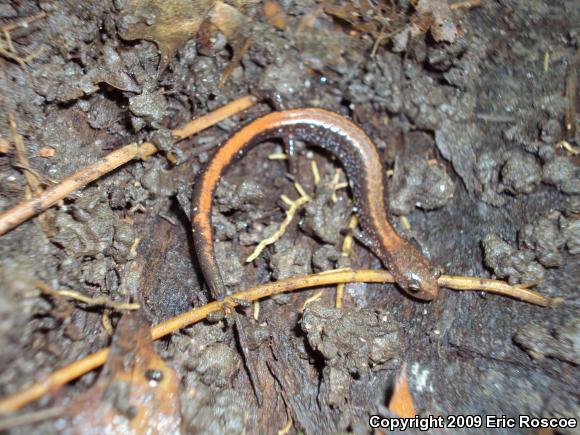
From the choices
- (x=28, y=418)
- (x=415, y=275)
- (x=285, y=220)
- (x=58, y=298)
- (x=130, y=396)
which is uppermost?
(x=58, y=298)

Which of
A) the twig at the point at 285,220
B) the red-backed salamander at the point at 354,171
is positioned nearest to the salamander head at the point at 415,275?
the red-backed salamander at the point at 354,171

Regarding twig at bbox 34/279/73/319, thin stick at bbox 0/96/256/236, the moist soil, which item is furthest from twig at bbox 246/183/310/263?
twig at bbox 34/279/73/319

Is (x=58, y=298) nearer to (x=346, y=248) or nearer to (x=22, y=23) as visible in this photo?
(x=22, y=23)

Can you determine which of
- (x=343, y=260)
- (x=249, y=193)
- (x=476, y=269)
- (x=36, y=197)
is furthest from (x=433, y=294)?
(x=36, y=197)

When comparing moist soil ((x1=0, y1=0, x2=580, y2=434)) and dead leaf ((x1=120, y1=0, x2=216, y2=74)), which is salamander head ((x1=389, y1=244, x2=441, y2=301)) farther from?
dead leaf ((x1=120, y1=0, x2=216, y2=74))

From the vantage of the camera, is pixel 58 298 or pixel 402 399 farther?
pixel 402 399

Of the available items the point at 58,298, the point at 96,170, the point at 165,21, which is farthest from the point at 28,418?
the point at 165,21
